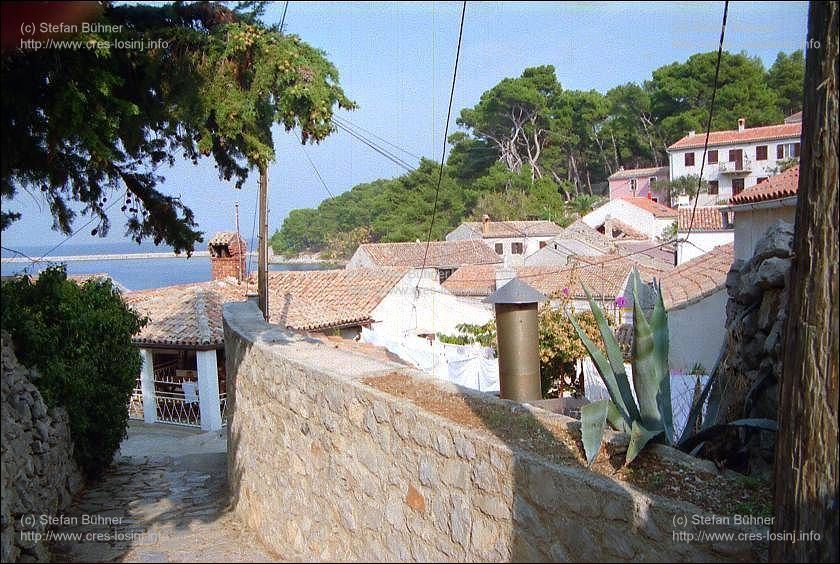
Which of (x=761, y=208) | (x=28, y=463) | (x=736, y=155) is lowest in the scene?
(x=28, y=463)

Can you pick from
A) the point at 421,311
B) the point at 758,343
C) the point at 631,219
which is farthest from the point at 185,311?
the point at 631,219

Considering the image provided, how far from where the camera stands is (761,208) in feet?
42.0

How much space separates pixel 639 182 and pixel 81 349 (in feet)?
164

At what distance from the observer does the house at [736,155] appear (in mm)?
→ 41750

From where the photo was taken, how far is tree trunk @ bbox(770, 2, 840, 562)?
9.73 feet

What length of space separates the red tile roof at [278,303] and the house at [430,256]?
11692mm

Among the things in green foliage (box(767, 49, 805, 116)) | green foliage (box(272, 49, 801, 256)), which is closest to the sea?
green foliage (box(272, 49, 801, 256))

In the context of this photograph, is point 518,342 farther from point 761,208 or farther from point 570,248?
point 570,248

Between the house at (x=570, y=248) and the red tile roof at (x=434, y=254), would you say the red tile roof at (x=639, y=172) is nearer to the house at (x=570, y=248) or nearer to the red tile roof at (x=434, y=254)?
the house at (x=570, y=248)

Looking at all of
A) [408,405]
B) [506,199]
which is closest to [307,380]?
[408,405]

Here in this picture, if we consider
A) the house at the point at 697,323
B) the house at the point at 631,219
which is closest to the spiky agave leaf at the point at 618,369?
the house at the point at 697,323

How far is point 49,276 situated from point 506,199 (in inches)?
1784

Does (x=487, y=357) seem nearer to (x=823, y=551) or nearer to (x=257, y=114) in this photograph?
(x=257, y=114)

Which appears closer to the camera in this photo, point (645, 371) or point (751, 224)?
point (645, 371)
